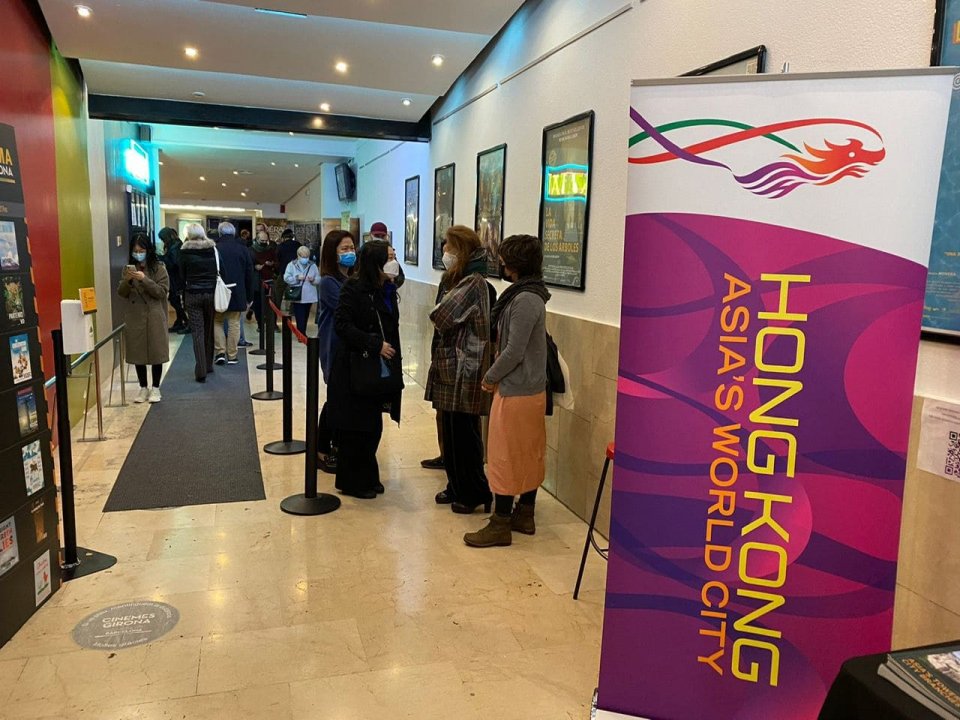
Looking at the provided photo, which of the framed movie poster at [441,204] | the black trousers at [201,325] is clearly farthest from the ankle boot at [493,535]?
the black trousers at [201,325]

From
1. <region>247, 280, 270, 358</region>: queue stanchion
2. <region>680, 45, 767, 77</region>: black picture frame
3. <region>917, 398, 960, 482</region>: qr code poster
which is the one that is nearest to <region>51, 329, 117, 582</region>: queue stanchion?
<region>680, 45, 767, 77</region>: black picture frame

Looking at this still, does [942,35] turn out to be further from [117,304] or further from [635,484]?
[117,304]

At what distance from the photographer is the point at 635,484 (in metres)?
1.89

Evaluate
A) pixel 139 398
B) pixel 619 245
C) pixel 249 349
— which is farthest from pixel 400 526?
pixel 249 349

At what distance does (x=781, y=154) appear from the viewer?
1697 mm

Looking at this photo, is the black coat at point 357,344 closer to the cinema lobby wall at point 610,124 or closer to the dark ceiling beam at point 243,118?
the cinema lobby wall at point 610,124

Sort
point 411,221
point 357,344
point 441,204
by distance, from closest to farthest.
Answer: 1. point 357,344
2. point 441,204
3. point 411,221

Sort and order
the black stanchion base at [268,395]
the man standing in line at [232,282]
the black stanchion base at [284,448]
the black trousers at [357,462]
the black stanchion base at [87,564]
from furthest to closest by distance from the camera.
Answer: the man standing in line at [232,282], the black stanchion base at [268,395], the black stanchion base at [284,448], the black trousers at [357,462], the black stanchion base at [87,564]

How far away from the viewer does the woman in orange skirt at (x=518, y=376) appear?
3.24 metres

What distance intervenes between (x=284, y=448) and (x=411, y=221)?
4037mm

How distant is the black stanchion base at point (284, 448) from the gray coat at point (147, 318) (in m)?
1.73

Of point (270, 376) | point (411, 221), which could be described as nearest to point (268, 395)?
point (270, 376)

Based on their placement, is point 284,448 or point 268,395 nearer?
point 284,448

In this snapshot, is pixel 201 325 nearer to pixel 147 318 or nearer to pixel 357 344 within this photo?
pixel 147 318
